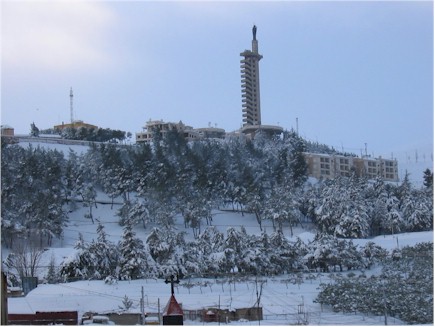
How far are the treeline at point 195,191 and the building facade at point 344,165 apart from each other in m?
1.00

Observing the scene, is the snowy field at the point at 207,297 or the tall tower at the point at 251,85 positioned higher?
the tall tower at the point at 251,85

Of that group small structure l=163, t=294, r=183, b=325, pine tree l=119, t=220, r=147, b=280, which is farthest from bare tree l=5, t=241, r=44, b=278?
small structure l=163, t=294, r=183, b=325

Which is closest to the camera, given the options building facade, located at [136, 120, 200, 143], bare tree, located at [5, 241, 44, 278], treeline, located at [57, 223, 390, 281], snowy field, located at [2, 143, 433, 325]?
snowy field, located at [2, 143, 433, 325]

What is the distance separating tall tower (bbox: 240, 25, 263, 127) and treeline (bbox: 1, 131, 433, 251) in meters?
11.5

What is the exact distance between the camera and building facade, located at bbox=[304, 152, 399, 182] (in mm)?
24859

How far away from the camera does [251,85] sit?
37531 millimetres

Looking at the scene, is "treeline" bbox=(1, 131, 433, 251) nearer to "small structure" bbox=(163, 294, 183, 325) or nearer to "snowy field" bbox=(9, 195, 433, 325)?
"snowy field" bbox=(9, 195, 433, 325)

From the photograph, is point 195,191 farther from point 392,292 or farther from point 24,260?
point 392,292

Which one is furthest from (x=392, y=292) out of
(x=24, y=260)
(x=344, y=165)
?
(x=344, y=165)

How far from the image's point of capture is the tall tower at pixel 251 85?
36188 mm

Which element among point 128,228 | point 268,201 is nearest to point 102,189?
point 268,201

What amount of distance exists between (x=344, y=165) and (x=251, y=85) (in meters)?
12.9

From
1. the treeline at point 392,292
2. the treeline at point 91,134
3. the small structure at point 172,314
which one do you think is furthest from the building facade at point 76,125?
the small structure at point 172,314

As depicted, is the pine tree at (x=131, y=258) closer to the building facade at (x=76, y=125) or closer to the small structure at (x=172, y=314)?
the small structure at (x=172, y=314)
